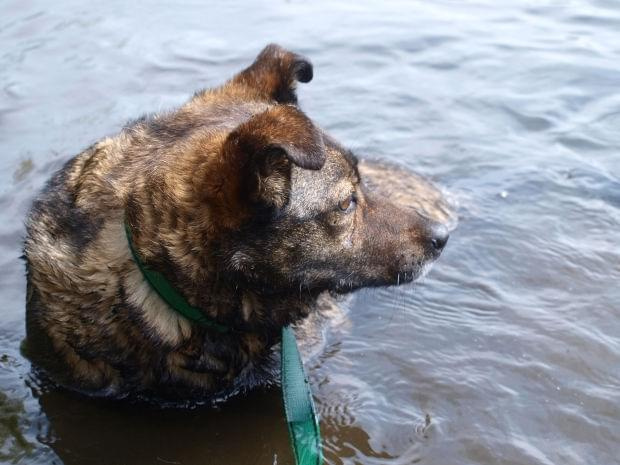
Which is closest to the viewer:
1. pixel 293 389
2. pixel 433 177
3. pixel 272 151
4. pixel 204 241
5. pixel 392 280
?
pixel 272 151

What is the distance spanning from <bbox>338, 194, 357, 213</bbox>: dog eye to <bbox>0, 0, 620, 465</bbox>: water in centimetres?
131

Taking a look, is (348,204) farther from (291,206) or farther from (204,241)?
(204,241)

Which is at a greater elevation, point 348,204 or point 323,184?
point 323,184

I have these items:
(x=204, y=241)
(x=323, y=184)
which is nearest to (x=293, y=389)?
(x=204, y=241)

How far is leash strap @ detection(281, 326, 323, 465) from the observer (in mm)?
3924

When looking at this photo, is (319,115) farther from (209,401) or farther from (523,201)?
(209,401)

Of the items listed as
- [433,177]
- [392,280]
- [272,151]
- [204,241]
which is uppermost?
[272,151]

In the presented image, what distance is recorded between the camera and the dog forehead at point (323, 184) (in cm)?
383

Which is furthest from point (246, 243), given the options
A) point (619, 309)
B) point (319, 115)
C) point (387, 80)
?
point (387, 80)

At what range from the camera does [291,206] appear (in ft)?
12.5

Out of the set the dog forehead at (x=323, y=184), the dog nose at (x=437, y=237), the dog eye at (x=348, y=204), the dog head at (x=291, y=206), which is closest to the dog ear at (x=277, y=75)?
the dog head at (x=291, y=206)

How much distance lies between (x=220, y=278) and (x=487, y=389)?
1.92 m

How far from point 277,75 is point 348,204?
0.92 metres

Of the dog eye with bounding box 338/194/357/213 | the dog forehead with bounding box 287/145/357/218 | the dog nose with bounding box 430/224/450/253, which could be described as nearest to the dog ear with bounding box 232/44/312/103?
the dog forehead with bounding box 287/145/357/218
